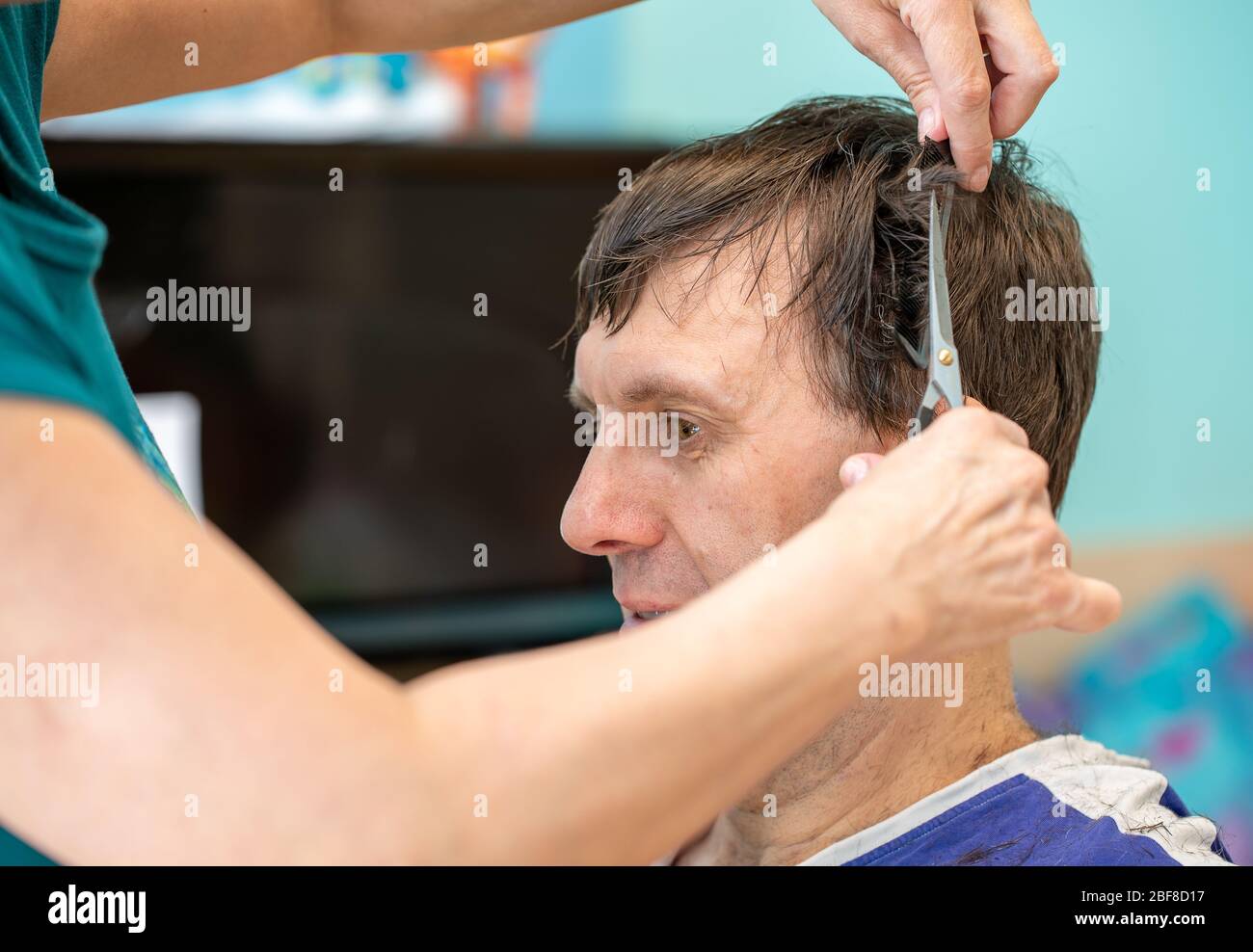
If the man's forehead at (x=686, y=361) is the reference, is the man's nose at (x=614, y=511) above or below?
below

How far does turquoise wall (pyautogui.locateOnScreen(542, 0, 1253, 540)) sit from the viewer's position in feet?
7.64

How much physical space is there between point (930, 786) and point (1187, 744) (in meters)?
1.56

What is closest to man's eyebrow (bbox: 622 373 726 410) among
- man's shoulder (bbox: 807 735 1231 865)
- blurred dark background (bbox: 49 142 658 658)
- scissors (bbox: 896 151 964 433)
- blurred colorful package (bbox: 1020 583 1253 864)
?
scissors (bbox: 896 151 964 433)

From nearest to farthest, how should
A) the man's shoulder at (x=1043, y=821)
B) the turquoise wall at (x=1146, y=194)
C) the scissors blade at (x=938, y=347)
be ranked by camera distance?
the scissors blade at (x=938, y=347), the man's shoulder at (x=1043, y=821), the turquoise wall at (x=1146, y=194)

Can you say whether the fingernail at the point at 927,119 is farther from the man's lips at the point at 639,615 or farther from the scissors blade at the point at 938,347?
the man's lips at the point at 639,615

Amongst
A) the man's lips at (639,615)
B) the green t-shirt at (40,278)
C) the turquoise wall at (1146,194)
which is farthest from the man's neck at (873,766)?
the turquoise wall at (1146,194)

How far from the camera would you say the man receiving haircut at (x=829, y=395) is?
110 centimetres

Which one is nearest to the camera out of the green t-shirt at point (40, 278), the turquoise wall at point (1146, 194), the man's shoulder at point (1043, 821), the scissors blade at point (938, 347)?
the green t-shirt at point (40, 278)

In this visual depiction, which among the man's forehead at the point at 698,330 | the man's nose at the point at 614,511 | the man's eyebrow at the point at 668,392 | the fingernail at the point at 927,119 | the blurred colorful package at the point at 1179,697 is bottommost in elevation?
the blurred colorful package at the point at 1179,697

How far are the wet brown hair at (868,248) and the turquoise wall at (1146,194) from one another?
1.12 m

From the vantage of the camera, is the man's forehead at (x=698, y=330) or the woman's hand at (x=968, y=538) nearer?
the woman's hand at (x=968, y=538)

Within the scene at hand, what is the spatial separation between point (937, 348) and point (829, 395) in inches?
7.9
